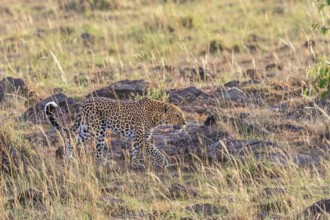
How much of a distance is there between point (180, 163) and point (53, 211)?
1917 mm

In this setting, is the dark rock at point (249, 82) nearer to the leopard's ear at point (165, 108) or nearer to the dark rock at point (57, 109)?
the dark rock at point (57, 109)

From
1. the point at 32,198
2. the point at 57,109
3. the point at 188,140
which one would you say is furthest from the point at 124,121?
the point at 32,198

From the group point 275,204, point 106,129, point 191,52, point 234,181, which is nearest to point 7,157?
point 106,129

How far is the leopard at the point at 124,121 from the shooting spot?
9898 millimetres

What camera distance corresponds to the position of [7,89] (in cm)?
1247

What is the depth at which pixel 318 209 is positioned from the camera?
7.68m

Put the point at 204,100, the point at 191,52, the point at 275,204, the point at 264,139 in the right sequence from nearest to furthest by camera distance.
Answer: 1. the point at 275,204
2. the point at 264,139
3. the point at 204,100
4. the point at 191,52

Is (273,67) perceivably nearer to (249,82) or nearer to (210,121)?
(249,82)

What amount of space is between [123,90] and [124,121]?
2078 mm

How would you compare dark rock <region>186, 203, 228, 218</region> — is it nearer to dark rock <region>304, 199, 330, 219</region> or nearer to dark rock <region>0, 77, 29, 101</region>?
dark rock <region>304, 199, 330, 219</region>

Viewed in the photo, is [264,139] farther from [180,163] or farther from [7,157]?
[7,157]

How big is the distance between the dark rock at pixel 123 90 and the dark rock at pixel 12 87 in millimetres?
900

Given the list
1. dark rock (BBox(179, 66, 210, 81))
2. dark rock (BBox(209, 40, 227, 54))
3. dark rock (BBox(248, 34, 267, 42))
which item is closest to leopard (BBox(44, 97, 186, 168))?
dark rock (BBox(179, 66, 210, 81))

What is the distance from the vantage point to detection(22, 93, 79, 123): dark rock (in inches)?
455
